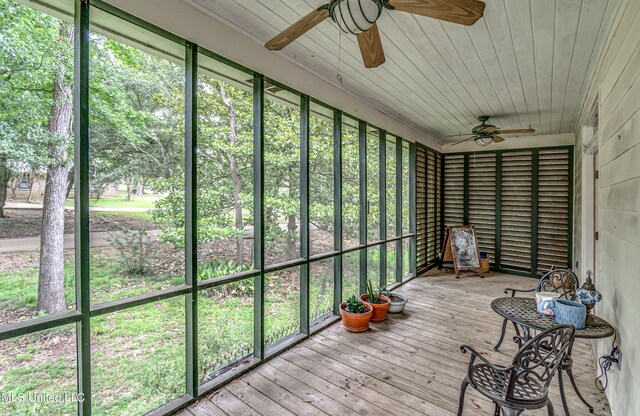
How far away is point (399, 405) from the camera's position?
2.07 meters

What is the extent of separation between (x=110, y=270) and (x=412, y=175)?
453 cm

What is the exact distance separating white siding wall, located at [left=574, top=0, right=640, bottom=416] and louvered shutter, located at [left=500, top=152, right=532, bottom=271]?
146 inches

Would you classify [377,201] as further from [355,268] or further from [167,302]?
[167,302]

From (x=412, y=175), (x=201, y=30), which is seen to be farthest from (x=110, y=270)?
(x=412, y=175)

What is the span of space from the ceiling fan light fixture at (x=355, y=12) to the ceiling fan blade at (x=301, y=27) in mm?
77

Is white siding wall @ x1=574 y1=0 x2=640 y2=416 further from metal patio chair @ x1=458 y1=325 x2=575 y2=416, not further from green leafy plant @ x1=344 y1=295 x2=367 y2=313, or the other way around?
green leafy plant @ x1=344 y1=295 x2=367 y2=313

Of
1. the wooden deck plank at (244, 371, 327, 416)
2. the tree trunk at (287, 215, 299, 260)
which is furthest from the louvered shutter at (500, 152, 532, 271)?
the wooden deck plank at (244, 371, 327, 416)

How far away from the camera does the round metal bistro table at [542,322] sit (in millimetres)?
1829

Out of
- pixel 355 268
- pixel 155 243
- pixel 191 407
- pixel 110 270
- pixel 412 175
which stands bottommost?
pixel 191 407

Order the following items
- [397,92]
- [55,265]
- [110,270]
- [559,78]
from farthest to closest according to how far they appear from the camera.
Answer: [397,92], [559,78], [110,270], [55,265]

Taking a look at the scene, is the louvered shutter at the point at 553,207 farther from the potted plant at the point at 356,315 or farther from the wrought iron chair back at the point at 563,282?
the potted plant at the point at 356,315

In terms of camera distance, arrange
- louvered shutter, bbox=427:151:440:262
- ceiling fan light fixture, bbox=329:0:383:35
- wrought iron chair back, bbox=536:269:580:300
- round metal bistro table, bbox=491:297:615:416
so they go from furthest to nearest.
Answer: louvered shutter, bbox=427:151:440:262 < wrought iron chair back, bbox=536:269:580:300 < round metal bistro table, bbox=491:297:615:416 < ceiling fan light fixture, bbox=329:0:383:35

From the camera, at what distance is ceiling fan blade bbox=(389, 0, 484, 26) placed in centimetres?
135

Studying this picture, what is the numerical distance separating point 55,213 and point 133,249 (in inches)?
21.2
